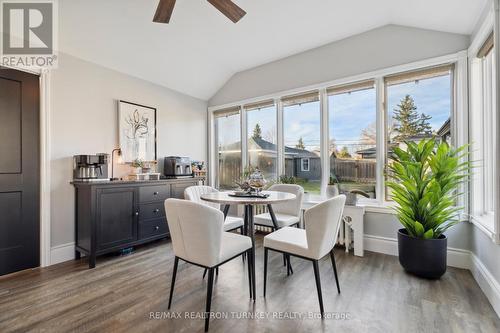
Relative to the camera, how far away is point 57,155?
277 centimetres

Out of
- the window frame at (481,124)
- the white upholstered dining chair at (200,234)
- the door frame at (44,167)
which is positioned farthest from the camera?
the door frame at (44,167)

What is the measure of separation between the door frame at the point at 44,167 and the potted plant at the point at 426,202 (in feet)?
12.7

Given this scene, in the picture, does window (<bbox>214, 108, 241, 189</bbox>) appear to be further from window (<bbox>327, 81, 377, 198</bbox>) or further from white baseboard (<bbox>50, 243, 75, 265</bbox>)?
white baseboard (<bbox>50, 243, 75, 265</bbox>)

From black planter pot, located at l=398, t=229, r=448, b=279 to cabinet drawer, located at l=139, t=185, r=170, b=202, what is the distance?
3.03m

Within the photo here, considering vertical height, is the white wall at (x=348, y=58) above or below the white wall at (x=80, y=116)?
above

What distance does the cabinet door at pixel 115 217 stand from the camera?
272 centimetres

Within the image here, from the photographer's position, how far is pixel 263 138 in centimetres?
428

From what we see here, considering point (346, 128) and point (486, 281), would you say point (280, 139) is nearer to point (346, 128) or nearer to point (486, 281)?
point (346, 128)

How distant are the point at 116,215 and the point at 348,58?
370cm

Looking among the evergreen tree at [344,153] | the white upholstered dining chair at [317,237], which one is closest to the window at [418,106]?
the evergreen tree at [344,153]

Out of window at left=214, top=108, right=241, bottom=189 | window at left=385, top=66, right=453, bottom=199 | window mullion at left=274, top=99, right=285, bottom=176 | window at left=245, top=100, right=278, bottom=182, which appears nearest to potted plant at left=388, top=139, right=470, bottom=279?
window at left=385, top=66, right=453, bottom=199

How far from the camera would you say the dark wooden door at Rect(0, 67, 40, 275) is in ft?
7.89

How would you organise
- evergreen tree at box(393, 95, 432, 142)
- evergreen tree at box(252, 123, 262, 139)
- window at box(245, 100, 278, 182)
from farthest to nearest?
1. evergreen tree at box(252, 123, 262, 139)
2. window at box(245, 100, 278, 182)
3. evergreen tree at box(393, 95, 432, 142)

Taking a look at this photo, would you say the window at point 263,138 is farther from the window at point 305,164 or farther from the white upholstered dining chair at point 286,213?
the white upholstered dining chair at point 286,213
